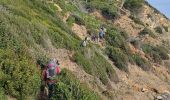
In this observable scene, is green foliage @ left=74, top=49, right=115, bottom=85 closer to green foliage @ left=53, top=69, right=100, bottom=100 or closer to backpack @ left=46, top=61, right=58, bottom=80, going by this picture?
green foliage @ left=53, top=69, right=100, bottom=100

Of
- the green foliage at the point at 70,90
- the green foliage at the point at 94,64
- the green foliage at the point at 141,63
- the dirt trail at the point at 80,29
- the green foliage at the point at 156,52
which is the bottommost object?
the green foliage at the point at 156,52

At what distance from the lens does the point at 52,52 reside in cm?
2288

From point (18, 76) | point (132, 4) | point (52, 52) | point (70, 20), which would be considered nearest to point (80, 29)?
point (70, 20)

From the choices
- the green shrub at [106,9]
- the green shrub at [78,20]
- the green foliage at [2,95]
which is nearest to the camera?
the green foliage at [2,95]

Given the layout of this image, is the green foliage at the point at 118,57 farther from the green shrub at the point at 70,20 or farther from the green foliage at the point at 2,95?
the green foliage at the point at 2,95

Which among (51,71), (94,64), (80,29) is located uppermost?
(51,71)

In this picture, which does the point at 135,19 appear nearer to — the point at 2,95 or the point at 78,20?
the point at 78,20

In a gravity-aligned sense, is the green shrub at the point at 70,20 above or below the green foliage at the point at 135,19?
above

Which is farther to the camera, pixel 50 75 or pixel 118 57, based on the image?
pixel 118 57

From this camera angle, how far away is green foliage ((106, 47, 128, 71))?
1197 inches

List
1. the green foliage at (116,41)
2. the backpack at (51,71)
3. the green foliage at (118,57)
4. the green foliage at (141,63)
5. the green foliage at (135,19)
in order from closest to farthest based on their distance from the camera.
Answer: the backpack at (51,71)
the green foliage at (118,57)
the green foliage at (141,63)
the green foliage at (116,41)
the green foliage at (135,19)

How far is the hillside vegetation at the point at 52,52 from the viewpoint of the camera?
17750 mm

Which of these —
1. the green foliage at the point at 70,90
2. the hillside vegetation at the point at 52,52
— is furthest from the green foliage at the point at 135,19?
the green foliage at the point at 70,90

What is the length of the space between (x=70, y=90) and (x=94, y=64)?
→ 7236 millimetres
